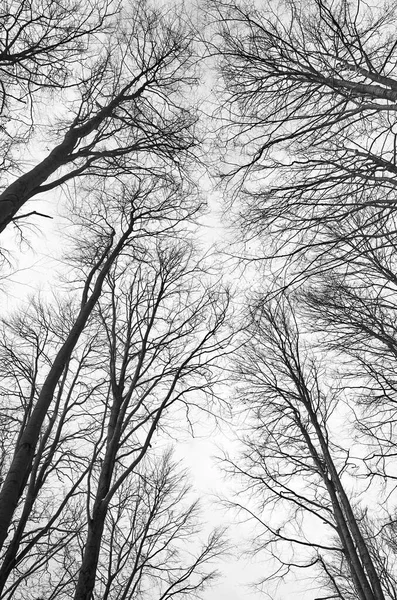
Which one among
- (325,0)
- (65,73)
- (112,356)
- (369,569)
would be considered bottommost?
(369,569)

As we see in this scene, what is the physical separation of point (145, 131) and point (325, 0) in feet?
7.55

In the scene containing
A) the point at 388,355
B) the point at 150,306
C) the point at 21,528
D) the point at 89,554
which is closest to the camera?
the point at 21,528

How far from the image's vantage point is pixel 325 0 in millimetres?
3414

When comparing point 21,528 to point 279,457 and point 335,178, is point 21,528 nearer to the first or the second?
point 335,178

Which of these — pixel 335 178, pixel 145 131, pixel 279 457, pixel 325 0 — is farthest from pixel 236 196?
pixel 279 457

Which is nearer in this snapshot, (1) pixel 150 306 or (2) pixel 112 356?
(2) pixel 112 356

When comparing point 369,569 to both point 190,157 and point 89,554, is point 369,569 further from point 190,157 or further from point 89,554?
point 190,157

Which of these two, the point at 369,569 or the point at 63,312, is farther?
the point at 63,312

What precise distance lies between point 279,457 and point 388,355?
2.61 m

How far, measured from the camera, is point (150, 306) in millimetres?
5363

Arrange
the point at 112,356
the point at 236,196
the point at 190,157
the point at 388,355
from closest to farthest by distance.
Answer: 1. the point at 236,196
2. the point at 112,356
3. the point at 190,157
4. the point at 388,355

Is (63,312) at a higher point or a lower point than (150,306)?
higher

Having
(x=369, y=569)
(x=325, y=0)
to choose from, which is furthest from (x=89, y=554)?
(x=325, y=0)

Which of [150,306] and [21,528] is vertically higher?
[150,306]
